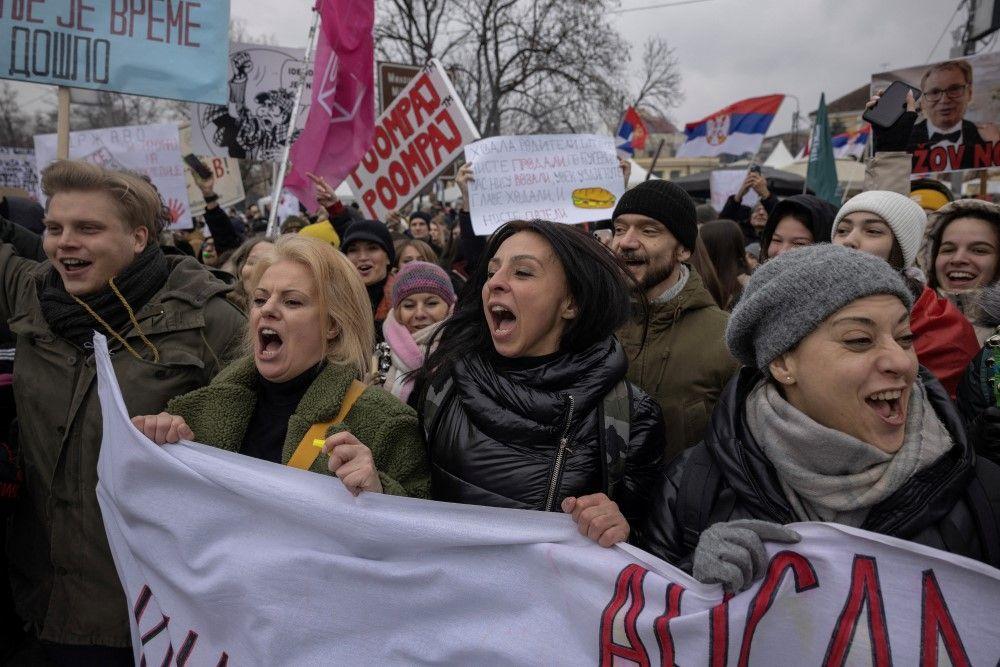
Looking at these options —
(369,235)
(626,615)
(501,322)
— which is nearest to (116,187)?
(501,322)

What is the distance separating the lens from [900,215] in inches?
104

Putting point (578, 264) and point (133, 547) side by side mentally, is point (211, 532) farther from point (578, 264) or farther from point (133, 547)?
point (578, 264)

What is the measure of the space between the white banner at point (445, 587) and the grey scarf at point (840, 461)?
0.44ft

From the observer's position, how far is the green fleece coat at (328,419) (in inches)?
74.9

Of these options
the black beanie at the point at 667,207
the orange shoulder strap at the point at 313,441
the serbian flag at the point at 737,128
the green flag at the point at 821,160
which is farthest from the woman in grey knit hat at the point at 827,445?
the serbian flag at the point at 737,128

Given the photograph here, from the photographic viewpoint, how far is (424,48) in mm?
21594

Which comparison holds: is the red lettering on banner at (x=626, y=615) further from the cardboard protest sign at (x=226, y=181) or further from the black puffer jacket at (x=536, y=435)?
the cardboard protest sign at (x=226, y=181)

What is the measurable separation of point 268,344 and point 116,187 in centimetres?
87

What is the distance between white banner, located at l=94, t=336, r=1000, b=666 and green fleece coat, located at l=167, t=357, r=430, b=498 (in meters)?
0.12

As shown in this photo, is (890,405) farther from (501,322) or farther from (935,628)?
(501,322)

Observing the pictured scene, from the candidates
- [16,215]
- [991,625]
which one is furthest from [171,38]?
[991,625]

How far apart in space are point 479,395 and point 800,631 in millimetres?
937

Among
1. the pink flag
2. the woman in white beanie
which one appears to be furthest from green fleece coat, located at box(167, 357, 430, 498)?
the pink flag

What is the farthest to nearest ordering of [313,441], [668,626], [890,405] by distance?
[313,441], [890,405], [668,626]
